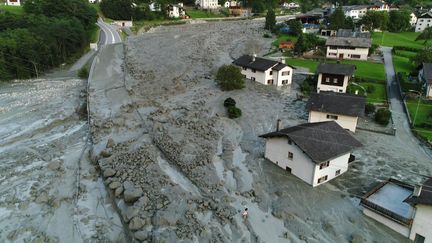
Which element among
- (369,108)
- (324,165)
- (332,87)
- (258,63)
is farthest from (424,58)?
(324,165)

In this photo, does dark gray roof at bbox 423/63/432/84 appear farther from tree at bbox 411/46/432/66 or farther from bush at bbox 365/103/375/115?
bush at bbox 365/103/375/115

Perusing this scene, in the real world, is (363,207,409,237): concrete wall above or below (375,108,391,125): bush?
below

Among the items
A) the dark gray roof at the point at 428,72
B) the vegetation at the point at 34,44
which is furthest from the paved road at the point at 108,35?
the dark gray roof at the point at 428,72

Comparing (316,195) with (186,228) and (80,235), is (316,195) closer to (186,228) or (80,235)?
(186,228)

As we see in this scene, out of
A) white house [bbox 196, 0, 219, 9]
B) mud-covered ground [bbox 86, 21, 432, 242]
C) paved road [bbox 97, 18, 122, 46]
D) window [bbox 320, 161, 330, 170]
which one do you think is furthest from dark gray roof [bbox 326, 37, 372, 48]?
white house [bbox 196, 0, 219, 9]

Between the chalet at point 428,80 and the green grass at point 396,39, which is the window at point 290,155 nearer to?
the chalet at point 428,80

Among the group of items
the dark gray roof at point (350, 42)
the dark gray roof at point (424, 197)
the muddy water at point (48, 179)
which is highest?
the dark gray roof at point (350, 42)

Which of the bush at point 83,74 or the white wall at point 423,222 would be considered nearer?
the white wall at point 423,222
